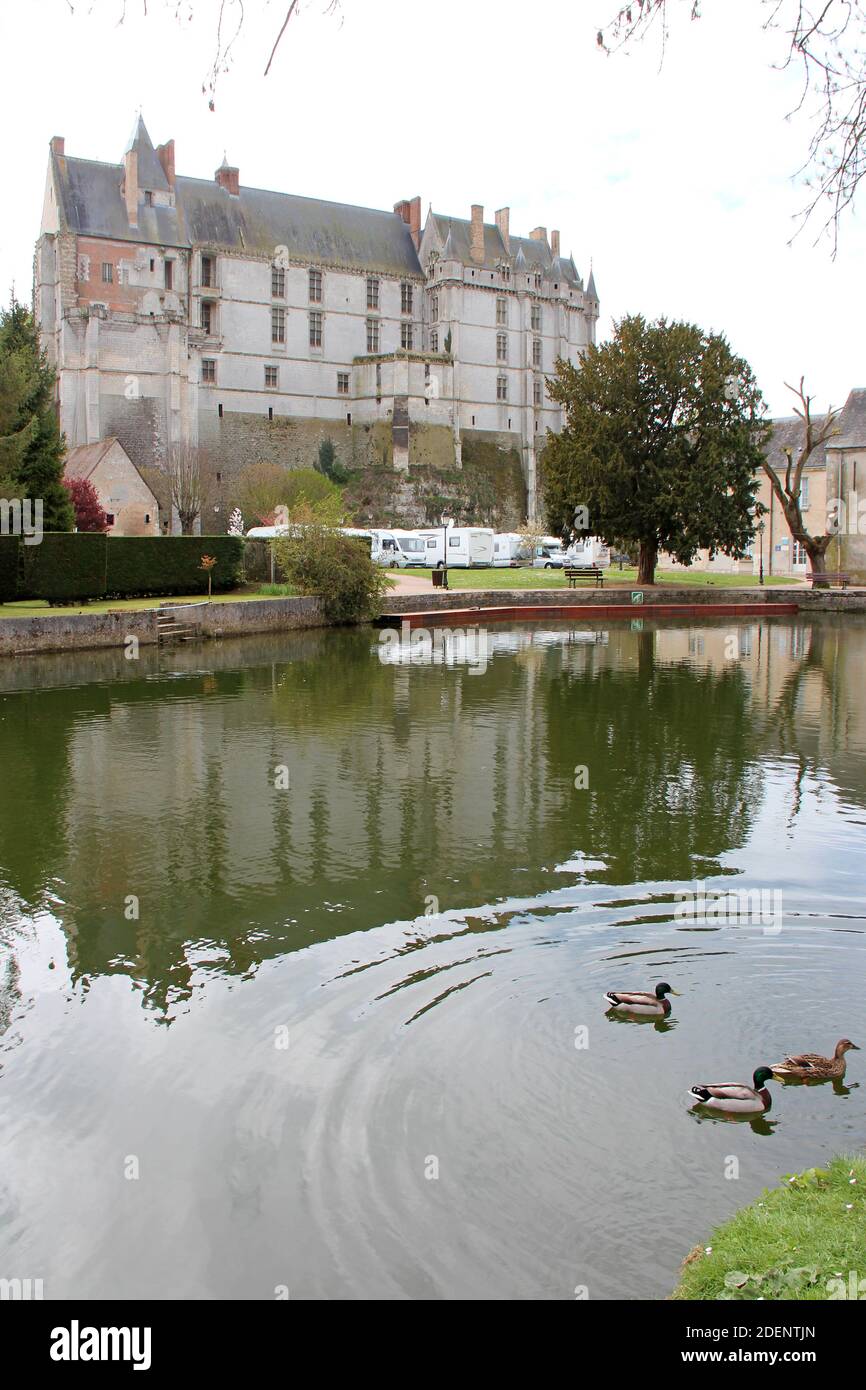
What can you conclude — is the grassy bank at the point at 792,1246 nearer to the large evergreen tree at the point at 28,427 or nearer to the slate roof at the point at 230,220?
the large evergreen tree at the point at 28,427

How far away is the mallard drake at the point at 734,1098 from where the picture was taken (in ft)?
18.8

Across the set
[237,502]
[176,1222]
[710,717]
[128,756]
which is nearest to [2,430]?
[128,756]

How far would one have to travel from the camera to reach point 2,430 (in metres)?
27.0

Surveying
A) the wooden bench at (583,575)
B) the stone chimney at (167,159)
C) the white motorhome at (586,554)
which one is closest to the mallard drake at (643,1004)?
the wooden bench at (583,575)

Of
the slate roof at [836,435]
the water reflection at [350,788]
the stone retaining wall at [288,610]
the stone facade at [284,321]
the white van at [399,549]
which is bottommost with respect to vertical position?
the water reflection at [350,788]

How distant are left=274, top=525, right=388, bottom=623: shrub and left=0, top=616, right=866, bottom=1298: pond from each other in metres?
14.3

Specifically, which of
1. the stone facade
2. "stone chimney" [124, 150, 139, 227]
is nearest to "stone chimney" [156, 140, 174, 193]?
the stone facade

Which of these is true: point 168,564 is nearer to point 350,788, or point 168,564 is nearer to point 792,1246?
point 350,788

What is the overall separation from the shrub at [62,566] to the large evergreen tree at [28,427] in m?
1.56

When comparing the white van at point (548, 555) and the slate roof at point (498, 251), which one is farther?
the slate roof at point (498, 251)

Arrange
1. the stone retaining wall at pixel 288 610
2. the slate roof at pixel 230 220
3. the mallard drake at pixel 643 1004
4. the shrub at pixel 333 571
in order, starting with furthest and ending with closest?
the slate roof at pixel 230 220 < the shrub at pixel 333 571 < the stone retaining wall at pixel 288 610 < the mallard drake at pixel 643 1004

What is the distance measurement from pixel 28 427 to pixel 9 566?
11.0 feet

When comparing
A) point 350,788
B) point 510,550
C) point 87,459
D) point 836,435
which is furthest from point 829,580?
point 350,788

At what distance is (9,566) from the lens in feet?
87.1
